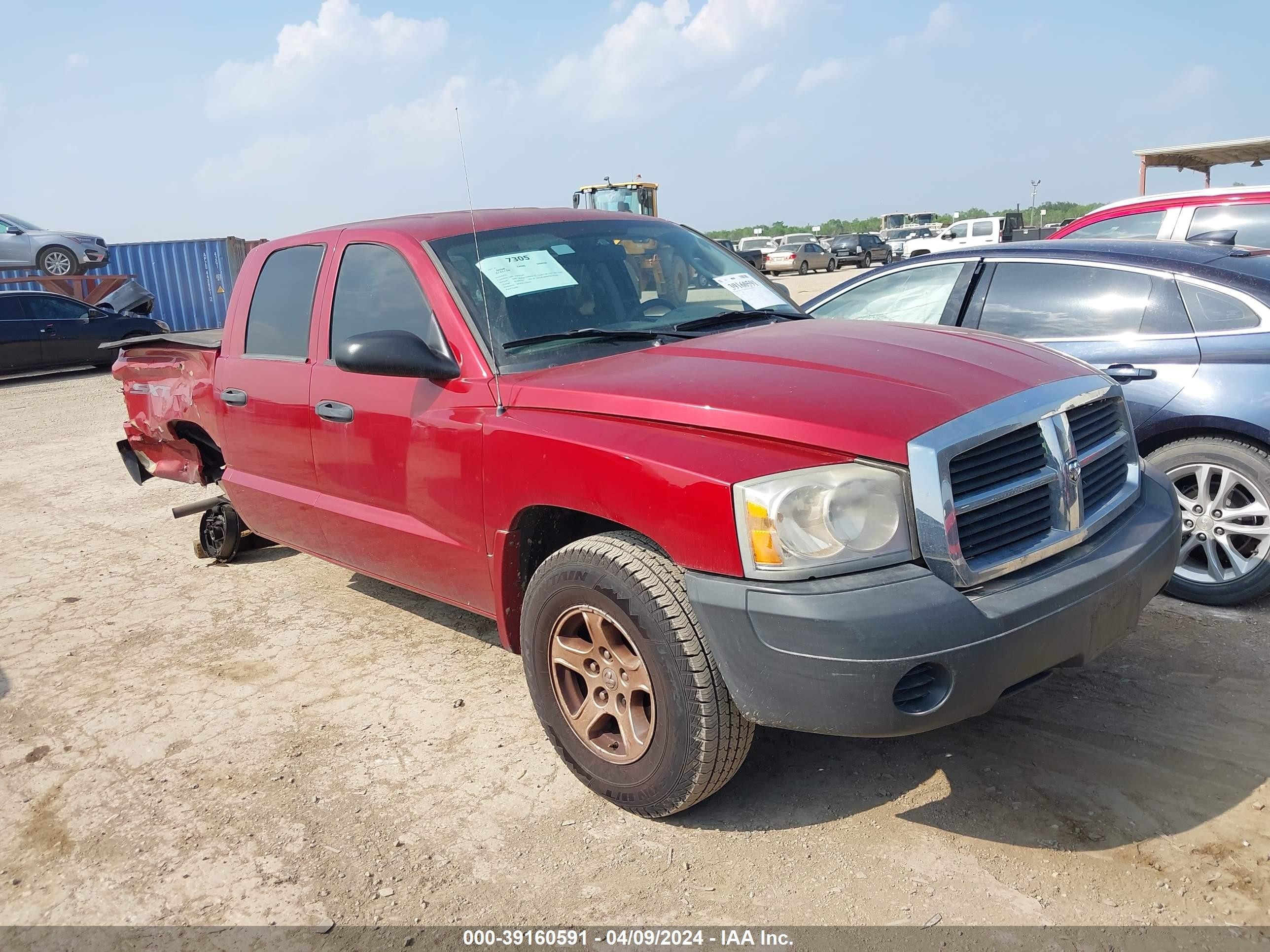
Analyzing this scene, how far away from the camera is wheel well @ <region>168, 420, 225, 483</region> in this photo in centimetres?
550

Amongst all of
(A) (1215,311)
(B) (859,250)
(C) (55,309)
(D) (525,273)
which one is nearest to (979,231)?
(B) (859,250)

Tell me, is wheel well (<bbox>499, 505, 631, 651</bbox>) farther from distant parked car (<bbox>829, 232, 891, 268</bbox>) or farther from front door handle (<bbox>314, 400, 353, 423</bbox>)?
distant parked car (<bbox>829, 232, 891, 268</bbox>)

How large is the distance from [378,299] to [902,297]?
281 cm

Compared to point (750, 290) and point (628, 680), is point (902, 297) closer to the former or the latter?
point (750, 290)

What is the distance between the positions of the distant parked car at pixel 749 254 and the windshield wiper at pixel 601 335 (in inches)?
35.4

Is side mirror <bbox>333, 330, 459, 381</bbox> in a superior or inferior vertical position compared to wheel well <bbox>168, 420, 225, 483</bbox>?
superior

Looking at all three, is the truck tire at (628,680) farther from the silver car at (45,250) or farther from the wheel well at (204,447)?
the silver car at (45,250)

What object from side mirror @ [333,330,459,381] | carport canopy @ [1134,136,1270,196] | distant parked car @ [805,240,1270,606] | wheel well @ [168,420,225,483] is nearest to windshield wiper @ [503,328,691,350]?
side mirror @ [333,330,459,381]

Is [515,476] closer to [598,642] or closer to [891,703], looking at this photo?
[598,642]

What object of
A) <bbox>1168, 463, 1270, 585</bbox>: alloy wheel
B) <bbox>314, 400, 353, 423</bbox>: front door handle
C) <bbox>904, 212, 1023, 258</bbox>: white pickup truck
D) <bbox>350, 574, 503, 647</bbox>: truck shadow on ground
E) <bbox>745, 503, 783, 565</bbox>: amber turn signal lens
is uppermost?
<bbox>904, 212, 1023, 258</bbox>: white pickup truck

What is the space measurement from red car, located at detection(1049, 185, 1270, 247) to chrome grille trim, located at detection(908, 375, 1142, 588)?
468cm

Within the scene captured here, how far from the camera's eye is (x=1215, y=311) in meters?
4.18

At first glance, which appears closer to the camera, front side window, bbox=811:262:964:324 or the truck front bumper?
the truck front bumper

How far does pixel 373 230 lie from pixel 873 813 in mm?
2858
